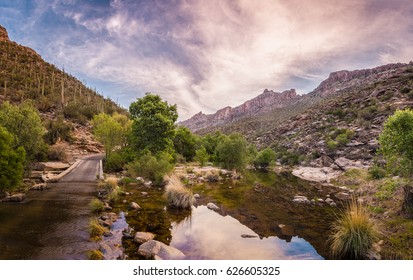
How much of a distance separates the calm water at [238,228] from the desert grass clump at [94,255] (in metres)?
0.81

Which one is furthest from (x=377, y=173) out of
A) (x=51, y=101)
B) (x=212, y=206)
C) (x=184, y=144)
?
(x=51, y=101)

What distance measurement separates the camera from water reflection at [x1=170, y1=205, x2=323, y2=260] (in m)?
7.69

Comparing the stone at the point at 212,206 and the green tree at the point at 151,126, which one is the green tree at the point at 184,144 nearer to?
the green tree at the point at 151,126

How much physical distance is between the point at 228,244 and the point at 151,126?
21112mm

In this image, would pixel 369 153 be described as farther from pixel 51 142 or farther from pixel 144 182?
pixel 51 142

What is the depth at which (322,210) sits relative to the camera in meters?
14.5

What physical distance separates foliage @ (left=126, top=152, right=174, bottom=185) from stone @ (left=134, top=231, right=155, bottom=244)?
481 inches

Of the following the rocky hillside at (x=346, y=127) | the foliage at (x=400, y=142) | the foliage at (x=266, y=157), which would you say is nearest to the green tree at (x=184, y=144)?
the foliage at (x=266, y=157)

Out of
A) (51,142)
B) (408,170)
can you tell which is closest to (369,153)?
(408,170)

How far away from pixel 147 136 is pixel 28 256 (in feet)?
71.0

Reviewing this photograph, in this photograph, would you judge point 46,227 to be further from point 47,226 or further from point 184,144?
point 184,144

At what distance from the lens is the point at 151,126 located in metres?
27.5

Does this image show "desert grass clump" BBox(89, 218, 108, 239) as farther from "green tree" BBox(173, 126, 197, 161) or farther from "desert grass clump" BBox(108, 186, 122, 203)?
"green tree" BBox(173, 126, 197, 161)

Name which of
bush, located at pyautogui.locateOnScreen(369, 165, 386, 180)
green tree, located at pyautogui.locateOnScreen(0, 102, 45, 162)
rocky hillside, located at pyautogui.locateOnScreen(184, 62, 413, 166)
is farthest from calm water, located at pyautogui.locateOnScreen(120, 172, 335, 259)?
rocky hillside, located at pyautogui.locateOnScreen(184, 62, 413, 166)
